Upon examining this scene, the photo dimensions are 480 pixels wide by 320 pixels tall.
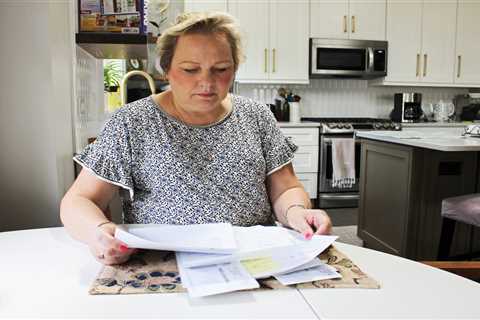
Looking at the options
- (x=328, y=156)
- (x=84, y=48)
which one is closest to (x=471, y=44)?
(x=328, y=156)

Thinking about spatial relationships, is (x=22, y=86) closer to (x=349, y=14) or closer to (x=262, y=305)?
(x=262, y=305)

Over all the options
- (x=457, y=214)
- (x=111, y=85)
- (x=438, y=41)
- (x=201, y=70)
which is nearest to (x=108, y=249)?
(x=201, y=70)

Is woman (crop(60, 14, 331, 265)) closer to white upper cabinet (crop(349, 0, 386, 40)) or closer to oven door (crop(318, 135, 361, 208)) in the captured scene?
oven door (crop(318, 135, 361, 208))

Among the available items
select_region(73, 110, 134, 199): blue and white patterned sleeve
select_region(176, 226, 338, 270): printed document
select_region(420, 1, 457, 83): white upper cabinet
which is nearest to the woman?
select_region(73, 110, 134, 199): blue and white patterned sleeve

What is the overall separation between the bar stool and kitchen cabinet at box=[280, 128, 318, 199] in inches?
80.4

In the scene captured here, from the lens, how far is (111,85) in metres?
3.15

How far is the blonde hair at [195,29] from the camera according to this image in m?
1.14

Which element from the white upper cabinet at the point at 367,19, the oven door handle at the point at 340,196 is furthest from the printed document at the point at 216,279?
the white upper cabinet at the point at 367,19

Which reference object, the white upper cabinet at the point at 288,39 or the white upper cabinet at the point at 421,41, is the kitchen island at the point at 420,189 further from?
the white upper cabinet at the point at 421,41

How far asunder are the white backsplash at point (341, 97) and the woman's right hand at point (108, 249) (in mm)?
3796

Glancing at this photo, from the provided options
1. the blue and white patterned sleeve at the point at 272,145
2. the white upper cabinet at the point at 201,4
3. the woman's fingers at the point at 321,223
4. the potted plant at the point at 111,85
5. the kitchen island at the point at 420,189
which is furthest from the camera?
the white upper cabinet at the point at 201,4

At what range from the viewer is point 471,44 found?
459 cm

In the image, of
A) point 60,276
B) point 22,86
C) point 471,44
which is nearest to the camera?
point 60,276

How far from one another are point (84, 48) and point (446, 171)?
2.02 metres
